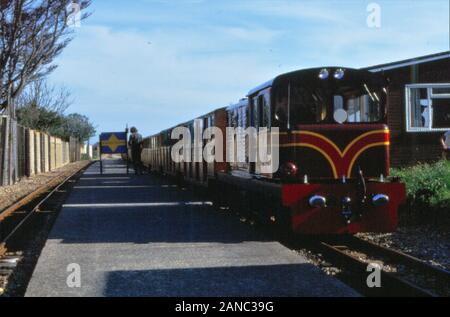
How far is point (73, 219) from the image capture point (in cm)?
1188

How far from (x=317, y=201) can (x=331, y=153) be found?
892mm

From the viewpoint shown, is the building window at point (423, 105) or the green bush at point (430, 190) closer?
the green bush at point (430, 190)

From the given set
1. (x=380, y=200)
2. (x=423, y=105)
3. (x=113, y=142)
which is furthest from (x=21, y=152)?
(x=380, y=200)

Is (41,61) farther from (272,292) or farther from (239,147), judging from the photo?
(272,292)

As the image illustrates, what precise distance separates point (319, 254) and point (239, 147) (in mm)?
3808

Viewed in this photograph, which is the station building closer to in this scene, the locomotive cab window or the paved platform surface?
the paved platform surface

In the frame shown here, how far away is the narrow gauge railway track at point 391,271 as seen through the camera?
6.56 metres

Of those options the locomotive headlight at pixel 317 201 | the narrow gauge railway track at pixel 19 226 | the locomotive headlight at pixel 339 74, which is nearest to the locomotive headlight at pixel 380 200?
the locomotive headlight at pixel 317 201

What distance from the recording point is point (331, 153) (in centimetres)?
948

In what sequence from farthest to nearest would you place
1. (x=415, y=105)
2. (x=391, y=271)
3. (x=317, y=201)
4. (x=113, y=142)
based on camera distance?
(x=113, y=142)
(x=415, y=105)
(x=317, y=201)
(x=391, y=271)

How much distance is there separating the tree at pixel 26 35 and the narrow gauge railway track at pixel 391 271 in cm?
1664

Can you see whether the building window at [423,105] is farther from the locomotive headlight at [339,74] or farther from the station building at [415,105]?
the locomotive headlight at [339,74]

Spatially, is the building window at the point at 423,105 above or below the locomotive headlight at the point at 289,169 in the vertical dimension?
above

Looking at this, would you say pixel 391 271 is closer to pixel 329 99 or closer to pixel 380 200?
pixel 380 200
